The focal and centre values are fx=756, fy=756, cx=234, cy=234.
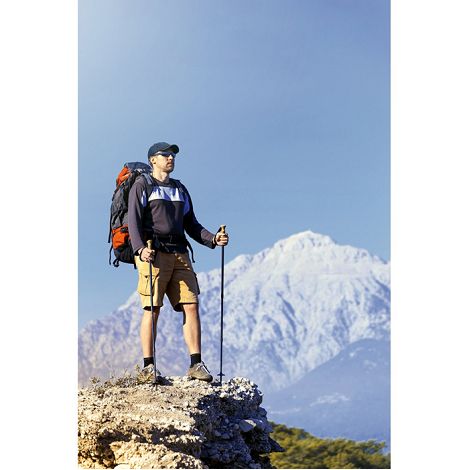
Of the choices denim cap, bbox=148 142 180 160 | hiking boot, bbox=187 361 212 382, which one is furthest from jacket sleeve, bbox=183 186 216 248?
hiking boot, bbox=187 361 212 382

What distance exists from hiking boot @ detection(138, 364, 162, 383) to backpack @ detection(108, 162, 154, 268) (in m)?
0.74

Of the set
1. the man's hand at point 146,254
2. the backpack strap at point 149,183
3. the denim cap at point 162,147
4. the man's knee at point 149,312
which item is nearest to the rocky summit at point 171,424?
the man's knee at point 149,312

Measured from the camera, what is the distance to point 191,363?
5.27 meters

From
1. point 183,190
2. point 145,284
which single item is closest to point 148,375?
point 145,284

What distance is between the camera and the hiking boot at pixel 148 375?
5.09 meters

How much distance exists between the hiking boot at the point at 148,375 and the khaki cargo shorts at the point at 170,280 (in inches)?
16.5

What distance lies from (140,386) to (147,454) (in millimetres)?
866

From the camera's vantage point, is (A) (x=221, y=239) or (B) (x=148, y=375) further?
(A) (x=221, y=239)

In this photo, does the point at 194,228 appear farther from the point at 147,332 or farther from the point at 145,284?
the point at 147,332

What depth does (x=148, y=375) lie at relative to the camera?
5098 millimetres

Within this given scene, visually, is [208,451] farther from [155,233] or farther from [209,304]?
[209,304]

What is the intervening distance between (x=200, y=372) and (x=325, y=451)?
11.4m

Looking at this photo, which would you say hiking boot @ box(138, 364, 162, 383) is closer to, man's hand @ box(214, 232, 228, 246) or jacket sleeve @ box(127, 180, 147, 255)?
jacket sleeve @ box(127, 180, 147, 255)

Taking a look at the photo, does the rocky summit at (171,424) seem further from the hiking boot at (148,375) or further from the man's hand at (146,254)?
the man's hand at (146,254)
